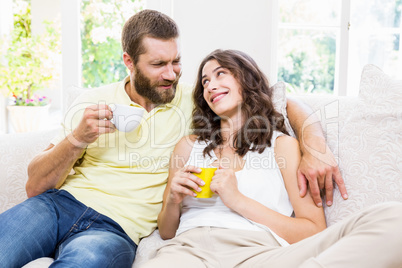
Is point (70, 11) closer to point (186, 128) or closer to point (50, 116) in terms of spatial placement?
point (186, 128)

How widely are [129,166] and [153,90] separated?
0.33m

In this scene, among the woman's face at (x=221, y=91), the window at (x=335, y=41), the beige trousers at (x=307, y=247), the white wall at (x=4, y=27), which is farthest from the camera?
the white wall at (x=4, y=27)

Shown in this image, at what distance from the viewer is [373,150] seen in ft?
4.83

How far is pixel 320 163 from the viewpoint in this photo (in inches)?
56.1

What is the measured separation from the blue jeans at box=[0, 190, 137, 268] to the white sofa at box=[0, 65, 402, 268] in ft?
0.20

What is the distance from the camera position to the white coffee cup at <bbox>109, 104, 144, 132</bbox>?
1403 mm

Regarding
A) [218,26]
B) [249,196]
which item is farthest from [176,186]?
[218,26]

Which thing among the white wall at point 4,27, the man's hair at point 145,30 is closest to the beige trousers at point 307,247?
the man's hair at point 145,30

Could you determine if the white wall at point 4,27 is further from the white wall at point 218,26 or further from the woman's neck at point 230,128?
the woman's neck at point 230,128

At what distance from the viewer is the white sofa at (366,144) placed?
1435mm

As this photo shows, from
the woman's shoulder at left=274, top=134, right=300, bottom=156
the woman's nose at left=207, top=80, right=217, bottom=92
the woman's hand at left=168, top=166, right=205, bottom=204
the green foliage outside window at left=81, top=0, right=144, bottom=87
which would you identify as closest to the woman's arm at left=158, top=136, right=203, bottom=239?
the woman's hand at left=168, top=166, right=205, bottom=204

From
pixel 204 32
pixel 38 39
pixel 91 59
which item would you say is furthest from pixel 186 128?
pixel 38 39

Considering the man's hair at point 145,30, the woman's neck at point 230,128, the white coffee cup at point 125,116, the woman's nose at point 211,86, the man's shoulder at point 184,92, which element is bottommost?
the woman's neck at point 230,128

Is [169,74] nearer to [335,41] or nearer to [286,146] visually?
[286,146]
